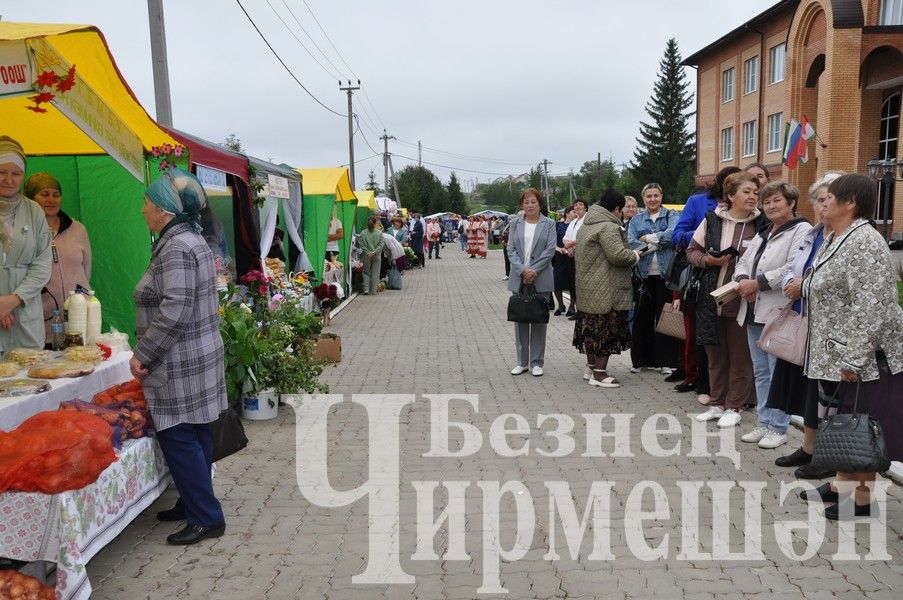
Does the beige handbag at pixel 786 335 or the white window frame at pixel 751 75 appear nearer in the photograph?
the beige handbag at pixel 786 335

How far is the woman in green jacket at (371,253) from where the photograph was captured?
1828 cm

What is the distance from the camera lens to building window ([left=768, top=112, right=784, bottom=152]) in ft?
122

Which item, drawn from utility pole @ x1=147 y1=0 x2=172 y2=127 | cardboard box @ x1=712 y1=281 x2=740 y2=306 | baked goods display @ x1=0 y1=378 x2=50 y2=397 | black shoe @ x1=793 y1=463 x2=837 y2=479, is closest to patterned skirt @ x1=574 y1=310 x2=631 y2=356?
cardboard box @ x1=712 y1=281 x2=740 y2=306

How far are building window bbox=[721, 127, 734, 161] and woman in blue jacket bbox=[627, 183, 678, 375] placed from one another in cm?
3816

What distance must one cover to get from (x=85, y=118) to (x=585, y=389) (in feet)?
16.2

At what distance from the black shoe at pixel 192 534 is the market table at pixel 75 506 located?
0.79 ft

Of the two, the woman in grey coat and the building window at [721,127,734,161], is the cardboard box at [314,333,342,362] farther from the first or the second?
the building window at [721,127,734,161]

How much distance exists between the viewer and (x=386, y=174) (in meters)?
59.9

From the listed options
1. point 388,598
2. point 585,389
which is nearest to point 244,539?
point 388,598

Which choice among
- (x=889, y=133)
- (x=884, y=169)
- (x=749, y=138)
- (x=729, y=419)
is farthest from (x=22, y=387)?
(x=749, y=138)

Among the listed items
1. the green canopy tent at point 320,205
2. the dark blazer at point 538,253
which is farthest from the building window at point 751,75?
the dark blazer at point 538,253

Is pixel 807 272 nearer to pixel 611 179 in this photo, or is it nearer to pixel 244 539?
pixel 244 539

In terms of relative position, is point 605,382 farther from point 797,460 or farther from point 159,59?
point 159,59

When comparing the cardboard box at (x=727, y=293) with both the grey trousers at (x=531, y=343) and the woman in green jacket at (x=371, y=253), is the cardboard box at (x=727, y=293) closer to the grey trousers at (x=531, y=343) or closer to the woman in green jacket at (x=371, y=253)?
the grey trousers at (x=531, y=343)
